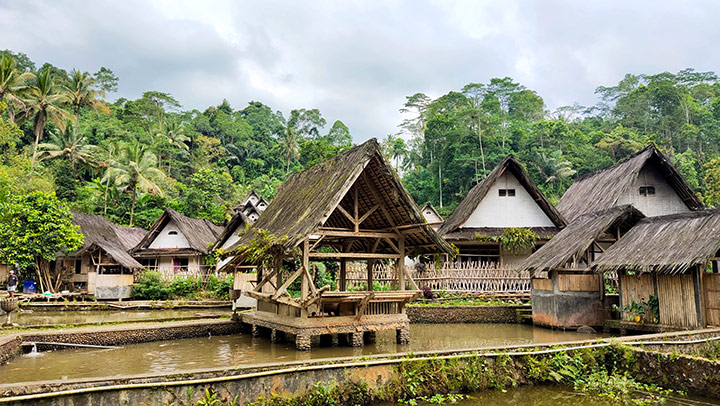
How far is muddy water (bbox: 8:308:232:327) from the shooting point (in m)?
18.2

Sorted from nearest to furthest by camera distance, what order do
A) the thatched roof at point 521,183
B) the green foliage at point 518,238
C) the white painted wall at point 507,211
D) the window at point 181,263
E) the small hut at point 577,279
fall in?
the small hut at point 577,279
the green foliage at point 518,238
the thatched roof at point 521,183
the white painted wall at point 507,211
the window at point 181,263

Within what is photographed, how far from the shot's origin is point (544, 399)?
8289 millimetres

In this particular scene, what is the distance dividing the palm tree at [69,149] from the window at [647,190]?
43387mm

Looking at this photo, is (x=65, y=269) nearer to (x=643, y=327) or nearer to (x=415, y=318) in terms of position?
(x=415, y=318)

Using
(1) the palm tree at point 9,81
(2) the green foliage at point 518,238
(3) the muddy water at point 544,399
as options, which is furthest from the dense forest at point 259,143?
(3) the muddy water at point 544,399

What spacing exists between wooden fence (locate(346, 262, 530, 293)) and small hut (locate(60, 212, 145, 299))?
13.7 metres

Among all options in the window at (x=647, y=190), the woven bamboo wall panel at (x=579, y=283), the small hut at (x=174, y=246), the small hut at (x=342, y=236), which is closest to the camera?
the small hut at (x=342, y=236)

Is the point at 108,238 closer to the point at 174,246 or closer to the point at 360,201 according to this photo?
the point at 174,246

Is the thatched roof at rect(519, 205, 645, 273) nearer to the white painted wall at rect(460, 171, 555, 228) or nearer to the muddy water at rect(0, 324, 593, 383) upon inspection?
the muddy water at rect(0, 324, 593, 383)

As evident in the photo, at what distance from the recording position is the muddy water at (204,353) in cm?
959

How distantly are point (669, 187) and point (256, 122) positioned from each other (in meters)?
68.5

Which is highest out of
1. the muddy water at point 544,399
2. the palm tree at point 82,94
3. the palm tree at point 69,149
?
the palm tree at point 82,94

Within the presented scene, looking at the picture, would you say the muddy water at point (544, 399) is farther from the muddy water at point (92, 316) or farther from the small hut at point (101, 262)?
the small hut at point (101, 262)

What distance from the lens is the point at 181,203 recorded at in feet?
146
